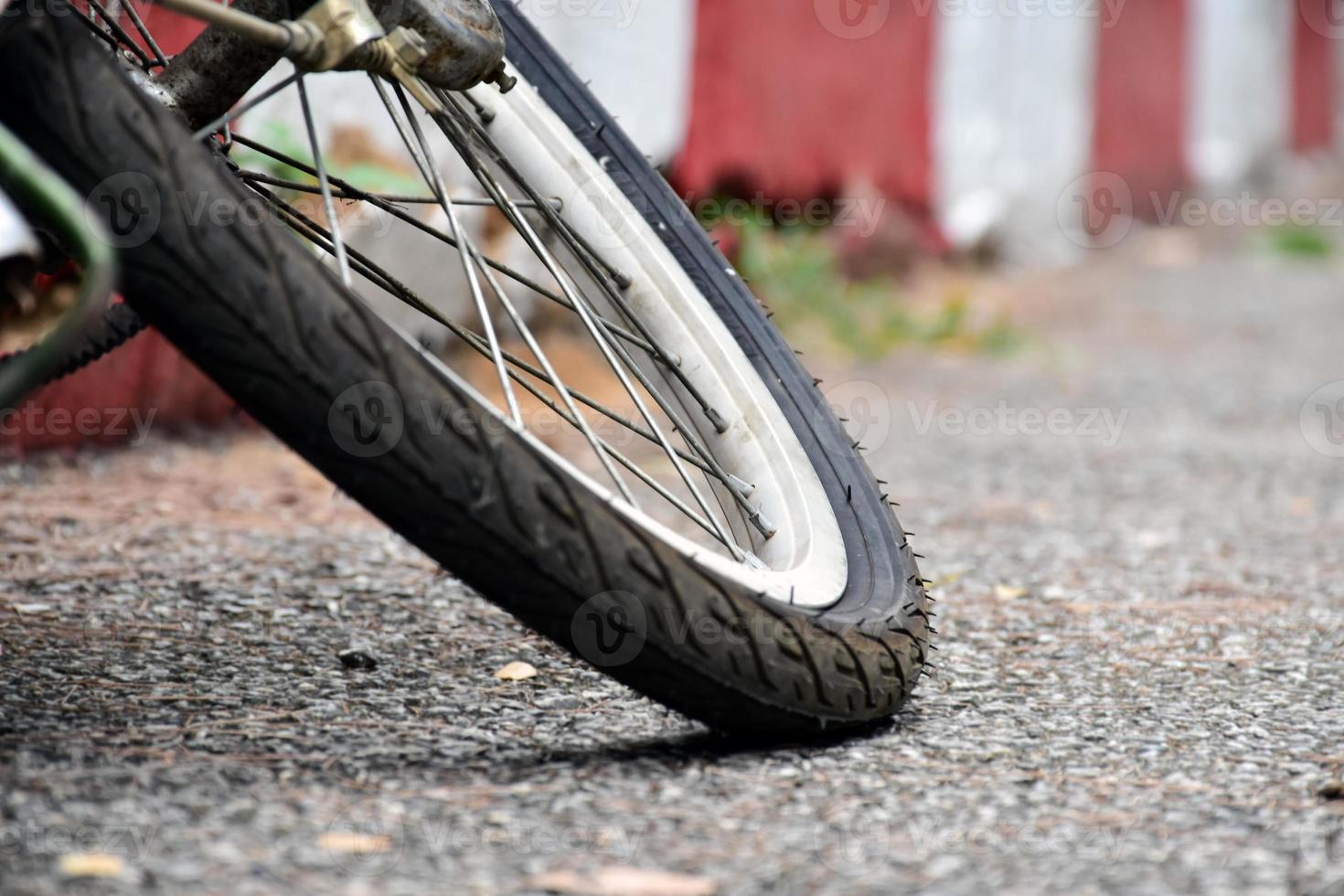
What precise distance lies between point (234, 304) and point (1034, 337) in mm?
4828

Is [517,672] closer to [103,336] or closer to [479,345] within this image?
[479,345]

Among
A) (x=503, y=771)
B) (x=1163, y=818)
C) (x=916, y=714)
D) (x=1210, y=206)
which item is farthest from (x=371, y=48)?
(x=1210, y=206)

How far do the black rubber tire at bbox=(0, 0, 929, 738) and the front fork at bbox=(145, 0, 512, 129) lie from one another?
0.16m

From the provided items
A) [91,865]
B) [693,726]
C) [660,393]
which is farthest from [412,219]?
[91,865]

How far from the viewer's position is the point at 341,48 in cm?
122

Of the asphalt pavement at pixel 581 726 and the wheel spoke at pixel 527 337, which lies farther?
the wheel spoke at pixel 527 337

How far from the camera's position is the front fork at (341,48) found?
1.21m

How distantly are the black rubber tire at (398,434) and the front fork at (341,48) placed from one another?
0.16 metres

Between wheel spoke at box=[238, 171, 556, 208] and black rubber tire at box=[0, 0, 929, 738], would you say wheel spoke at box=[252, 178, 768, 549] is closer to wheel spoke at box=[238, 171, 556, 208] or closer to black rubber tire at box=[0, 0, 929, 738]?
wheel spoke at box=[238, 171, 556, 208]

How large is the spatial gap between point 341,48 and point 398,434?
371mm

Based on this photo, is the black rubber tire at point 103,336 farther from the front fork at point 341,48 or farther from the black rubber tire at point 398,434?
the black rubber tire at point 398,434

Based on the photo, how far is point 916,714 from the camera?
55.4 inches

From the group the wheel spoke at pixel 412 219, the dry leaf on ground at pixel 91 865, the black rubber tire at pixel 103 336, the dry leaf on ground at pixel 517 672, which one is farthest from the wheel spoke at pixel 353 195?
the dry leaf on ground at pixel 91 865

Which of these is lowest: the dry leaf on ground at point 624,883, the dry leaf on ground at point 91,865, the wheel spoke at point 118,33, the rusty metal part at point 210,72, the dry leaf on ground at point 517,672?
the dry leaf on ground at point 624,883
